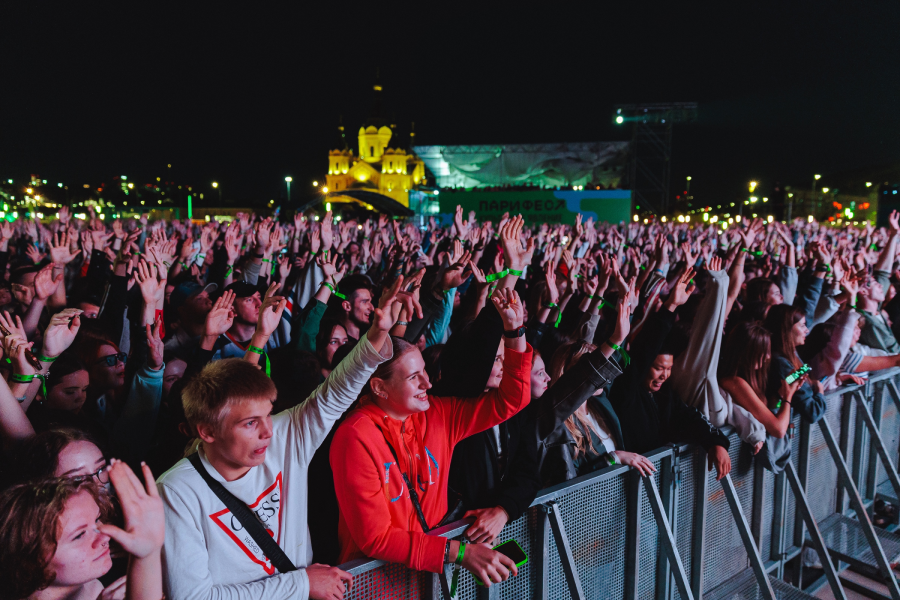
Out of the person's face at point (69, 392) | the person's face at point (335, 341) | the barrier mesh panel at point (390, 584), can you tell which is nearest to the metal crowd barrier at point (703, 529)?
the barrier mesh panel at point (390, 584)

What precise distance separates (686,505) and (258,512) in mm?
2458

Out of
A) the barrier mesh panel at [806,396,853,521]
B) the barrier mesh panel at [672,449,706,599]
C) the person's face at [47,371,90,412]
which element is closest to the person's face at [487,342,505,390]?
the barrier mesh panel at [672,449,706,599]

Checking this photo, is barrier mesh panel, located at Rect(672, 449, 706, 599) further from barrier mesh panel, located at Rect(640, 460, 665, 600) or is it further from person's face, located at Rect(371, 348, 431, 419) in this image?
person's face, located at Rect(371, 348, 431, 419)

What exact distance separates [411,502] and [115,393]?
85.8 inches

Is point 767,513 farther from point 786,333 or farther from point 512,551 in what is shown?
point 512,551

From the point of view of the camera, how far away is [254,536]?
2068 mm

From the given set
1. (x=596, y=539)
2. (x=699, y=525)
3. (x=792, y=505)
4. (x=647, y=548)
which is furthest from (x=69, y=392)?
(x=792, y=505)

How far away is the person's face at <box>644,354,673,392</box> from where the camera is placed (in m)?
3.50

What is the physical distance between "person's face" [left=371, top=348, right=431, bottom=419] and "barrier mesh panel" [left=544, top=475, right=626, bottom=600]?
2.85 ft

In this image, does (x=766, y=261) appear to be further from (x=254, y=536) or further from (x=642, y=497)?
(x=254, y=536)

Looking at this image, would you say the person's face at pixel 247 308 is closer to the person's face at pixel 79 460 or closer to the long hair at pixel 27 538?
the person's face at pixel 79 460

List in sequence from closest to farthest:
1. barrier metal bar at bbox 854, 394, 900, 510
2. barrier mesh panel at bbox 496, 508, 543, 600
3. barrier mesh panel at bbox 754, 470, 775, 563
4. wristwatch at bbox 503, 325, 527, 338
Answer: barrier mesh panel at bbox 496, 508, 543, 600, wristwatch at bbox 503, 325, 527, 338, barrier mesh panel at bbox 754, 470, 775, 563, barrier metal bar at bbox 854, 394, 900, 510

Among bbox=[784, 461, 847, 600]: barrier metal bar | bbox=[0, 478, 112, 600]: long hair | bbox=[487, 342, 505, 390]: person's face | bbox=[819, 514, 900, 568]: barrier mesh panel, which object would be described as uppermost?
bbox=[487, 342, 505, 390]: person's face

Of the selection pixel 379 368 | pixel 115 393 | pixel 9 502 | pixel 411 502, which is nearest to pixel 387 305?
pixel 379 368
